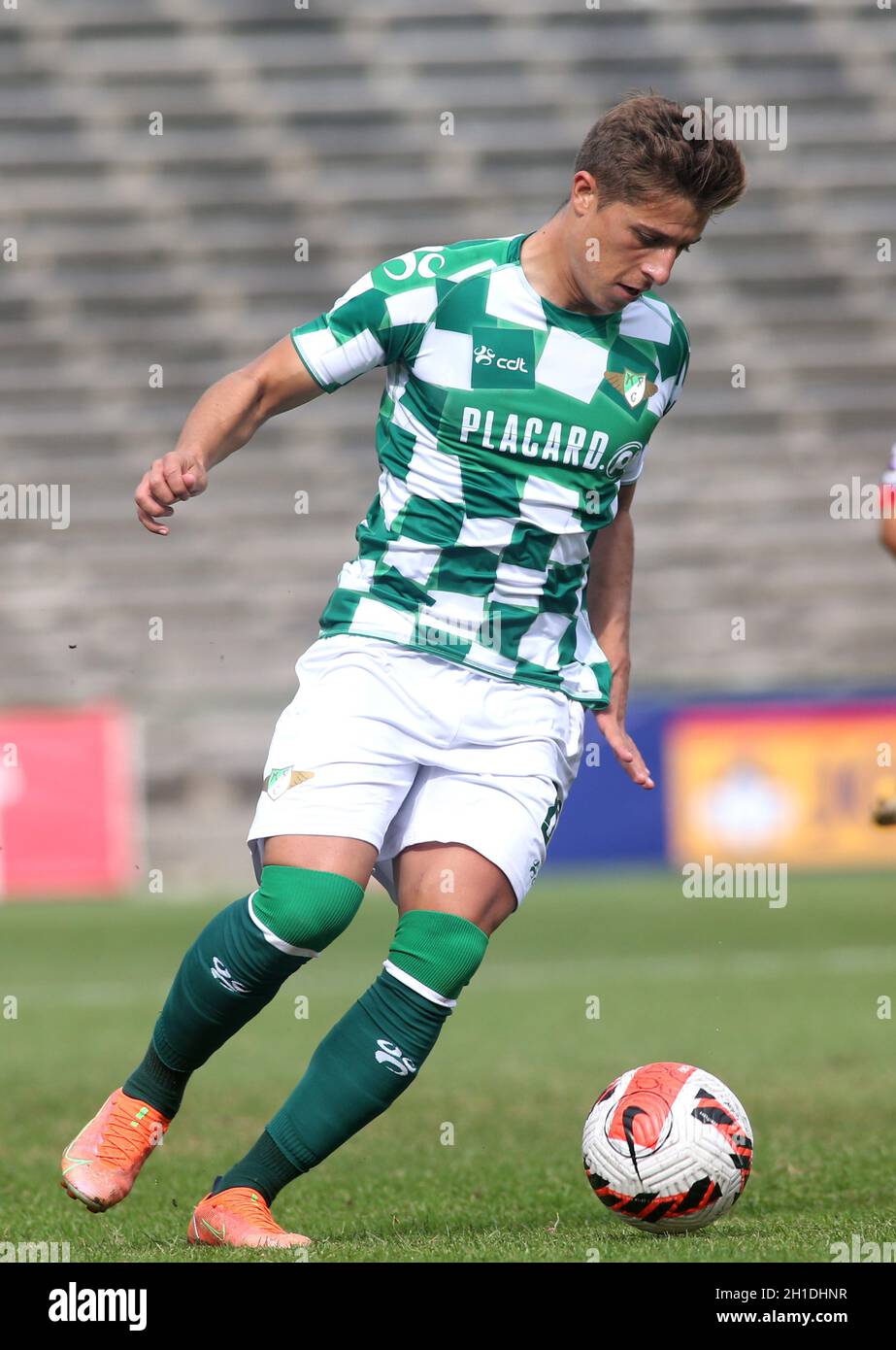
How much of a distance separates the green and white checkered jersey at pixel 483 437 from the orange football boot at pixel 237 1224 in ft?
3.59

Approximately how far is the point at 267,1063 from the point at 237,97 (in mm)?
11802

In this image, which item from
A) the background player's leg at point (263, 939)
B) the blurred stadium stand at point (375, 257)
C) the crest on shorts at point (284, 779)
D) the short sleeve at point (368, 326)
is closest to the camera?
the background player's leg at point (263, 939)

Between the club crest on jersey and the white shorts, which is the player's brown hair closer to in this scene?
the club crest on jersey

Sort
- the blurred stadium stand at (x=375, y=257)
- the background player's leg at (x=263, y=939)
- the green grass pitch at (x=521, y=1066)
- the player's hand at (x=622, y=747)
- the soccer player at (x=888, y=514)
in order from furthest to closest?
1. the blurred stadium stand at (x=375, y=257)
2. the player's hand at (x=622, y=747)
3. the green grass pitch at (x=521, y=1066)
4. the background player's leg at (x=263, y=939)
5. the soccer player at (x=888, y=514)

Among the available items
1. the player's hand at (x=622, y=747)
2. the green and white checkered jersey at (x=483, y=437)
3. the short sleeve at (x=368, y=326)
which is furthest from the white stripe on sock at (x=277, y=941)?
the short sleeve at (x=368, y=326)

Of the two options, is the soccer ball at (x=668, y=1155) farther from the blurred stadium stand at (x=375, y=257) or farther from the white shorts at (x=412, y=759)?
the blurred stadium stand at (x=375, y=257)

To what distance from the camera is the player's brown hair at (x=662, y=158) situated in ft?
11.5

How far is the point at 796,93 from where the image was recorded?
661 inches

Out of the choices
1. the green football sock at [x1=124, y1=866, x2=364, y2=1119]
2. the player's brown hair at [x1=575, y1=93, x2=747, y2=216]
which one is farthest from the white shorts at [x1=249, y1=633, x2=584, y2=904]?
the player's brown hair at [x1=575, y1=93, x2=747, y2=216]

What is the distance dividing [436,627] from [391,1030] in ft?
2.56

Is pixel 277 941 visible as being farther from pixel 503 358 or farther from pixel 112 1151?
pixel 503 358

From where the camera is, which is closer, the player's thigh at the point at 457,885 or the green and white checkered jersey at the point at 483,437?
the player's thigh at the point at 457,885

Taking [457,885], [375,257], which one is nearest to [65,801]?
[375,257]

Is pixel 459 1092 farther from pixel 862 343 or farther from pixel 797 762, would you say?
pixel 862 343
